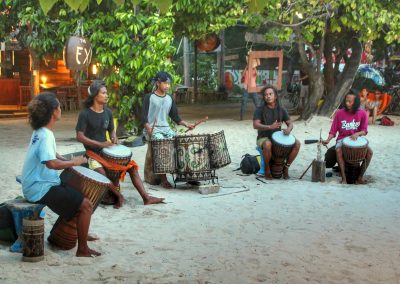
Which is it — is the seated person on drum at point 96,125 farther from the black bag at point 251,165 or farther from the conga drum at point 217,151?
the black bag at point 251,165

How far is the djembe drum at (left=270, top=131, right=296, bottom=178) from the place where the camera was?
28.4ft

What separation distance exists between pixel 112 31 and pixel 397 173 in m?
5.79

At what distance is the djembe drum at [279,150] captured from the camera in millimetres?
8648

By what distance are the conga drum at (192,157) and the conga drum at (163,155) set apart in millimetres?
71

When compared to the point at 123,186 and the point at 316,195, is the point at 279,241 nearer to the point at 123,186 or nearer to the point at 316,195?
the point at 316,195

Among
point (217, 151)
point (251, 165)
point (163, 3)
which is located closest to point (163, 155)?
point (217, 151)

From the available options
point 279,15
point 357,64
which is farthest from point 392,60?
point 279,15

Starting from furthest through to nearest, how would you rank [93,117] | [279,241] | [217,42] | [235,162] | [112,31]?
[217,42]
[112,31]
[235,162]
[93,117]
[279,241]

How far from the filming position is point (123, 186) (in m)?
8.03

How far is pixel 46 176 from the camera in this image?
4.86 meters

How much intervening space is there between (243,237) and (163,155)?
225 cm

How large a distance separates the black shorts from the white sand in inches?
16.7

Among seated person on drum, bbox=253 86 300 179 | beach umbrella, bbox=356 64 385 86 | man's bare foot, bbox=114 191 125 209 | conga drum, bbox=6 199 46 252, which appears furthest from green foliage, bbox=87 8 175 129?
beach umbrella, bbox=356 64 385 86

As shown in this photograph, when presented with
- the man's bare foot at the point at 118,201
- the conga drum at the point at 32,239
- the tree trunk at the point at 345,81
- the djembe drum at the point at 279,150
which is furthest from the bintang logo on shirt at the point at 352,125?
the tree trunk at the point at 345,81
